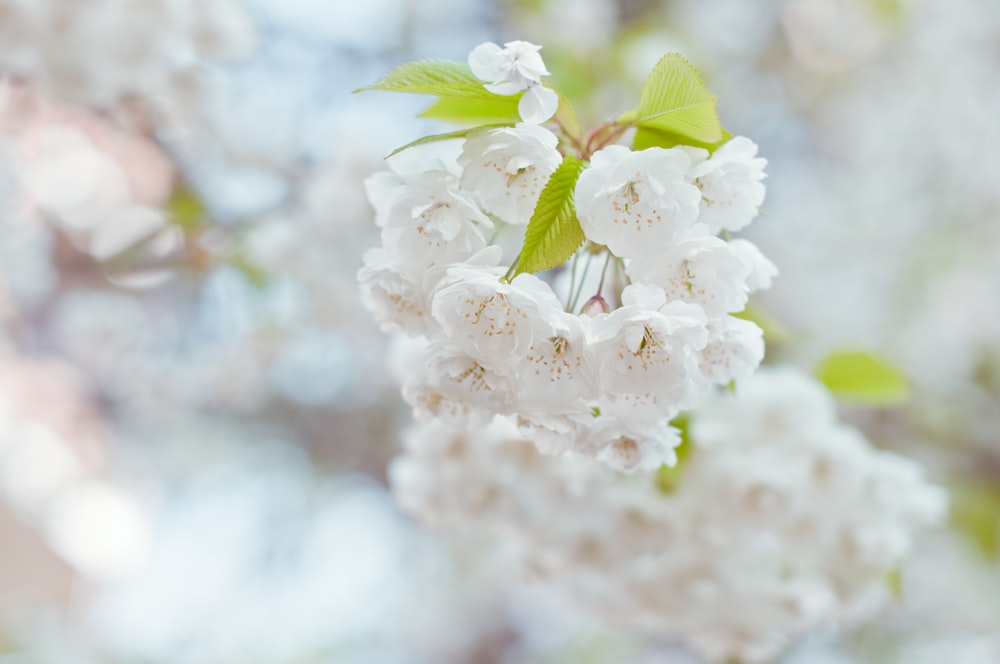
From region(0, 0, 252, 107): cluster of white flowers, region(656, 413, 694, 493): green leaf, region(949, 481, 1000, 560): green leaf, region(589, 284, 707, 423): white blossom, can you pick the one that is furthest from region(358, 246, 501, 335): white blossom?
region(949, 481, 1000, 560): green leaf

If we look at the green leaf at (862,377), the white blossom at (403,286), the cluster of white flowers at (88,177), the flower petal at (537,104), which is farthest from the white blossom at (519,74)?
the cluster of white flowers at (88,177)

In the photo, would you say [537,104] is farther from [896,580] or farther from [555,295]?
[896,580]

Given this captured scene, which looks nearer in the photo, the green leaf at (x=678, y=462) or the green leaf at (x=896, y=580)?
the green leaf at (x=678, y=462)

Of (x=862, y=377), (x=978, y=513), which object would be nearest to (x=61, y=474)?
(x=978, y=513)

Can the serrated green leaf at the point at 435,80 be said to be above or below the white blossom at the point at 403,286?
above

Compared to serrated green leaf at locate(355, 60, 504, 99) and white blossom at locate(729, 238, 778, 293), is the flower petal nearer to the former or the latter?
serrated green leaf at locate(355, 60, 504, 99)

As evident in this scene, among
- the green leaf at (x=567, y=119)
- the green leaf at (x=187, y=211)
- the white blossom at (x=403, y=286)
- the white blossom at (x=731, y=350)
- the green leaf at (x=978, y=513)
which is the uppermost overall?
the green leaf at (x=978, y=513)

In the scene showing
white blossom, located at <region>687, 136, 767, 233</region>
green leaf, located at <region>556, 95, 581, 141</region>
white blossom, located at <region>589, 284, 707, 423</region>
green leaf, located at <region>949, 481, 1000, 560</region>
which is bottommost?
white blossom, located at <region>589, 284, 707, 423</region>

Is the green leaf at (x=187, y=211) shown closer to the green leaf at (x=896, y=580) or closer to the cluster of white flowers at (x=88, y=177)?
the cluster of white flowers at (x=88, y=177)
